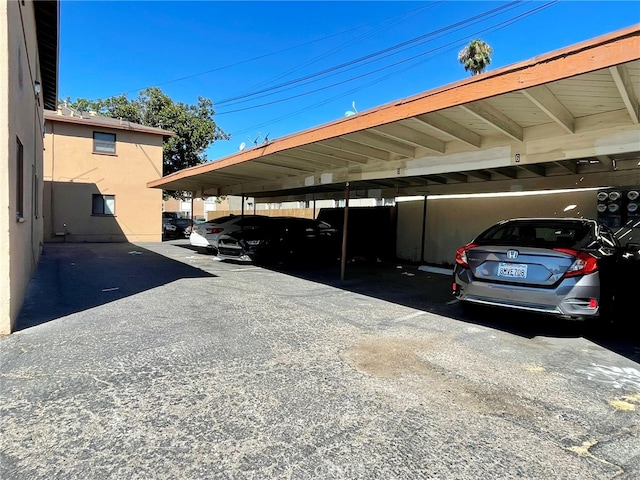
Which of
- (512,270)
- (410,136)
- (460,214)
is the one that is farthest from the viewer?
(460,214)

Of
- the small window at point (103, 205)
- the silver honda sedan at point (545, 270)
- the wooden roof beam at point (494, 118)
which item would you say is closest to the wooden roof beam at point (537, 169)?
the wooden roof beam at point (494, 118)

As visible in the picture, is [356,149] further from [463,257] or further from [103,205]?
[103,205]

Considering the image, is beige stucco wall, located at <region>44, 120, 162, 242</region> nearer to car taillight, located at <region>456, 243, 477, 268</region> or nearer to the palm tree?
car taillight, located at <region>456, 243, 477, 268</region>

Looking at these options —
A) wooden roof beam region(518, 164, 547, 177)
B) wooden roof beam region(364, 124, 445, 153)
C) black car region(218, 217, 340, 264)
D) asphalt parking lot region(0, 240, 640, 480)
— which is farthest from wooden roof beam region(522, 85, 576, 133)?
black car region(218, 217, 340, 264)

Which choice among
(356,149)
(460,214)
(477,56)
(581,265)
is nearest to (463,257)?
(581,265)

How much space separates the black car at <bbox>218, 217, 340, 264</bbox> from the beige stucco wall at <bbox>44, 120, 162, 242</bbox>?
799 cm

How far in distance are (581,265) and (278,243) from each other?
8.00 metres

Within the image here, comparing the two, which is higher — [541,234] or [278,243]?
[541,234]

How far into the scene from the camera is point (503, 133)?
5.70 m

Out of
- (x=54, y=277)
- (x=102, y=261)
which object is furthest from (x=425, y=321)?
(x=102, y=261)

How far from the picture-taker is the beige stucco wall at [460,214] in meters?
9.83

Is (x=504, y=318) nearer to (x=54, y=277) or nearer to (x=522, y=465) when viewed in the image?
(x=522, y=465)

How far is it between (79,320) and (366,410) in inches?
153

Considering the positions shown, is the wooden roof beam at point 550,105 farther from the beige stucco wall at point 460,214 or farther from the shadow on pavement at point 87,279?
the shadow on pavement at point 87,279
